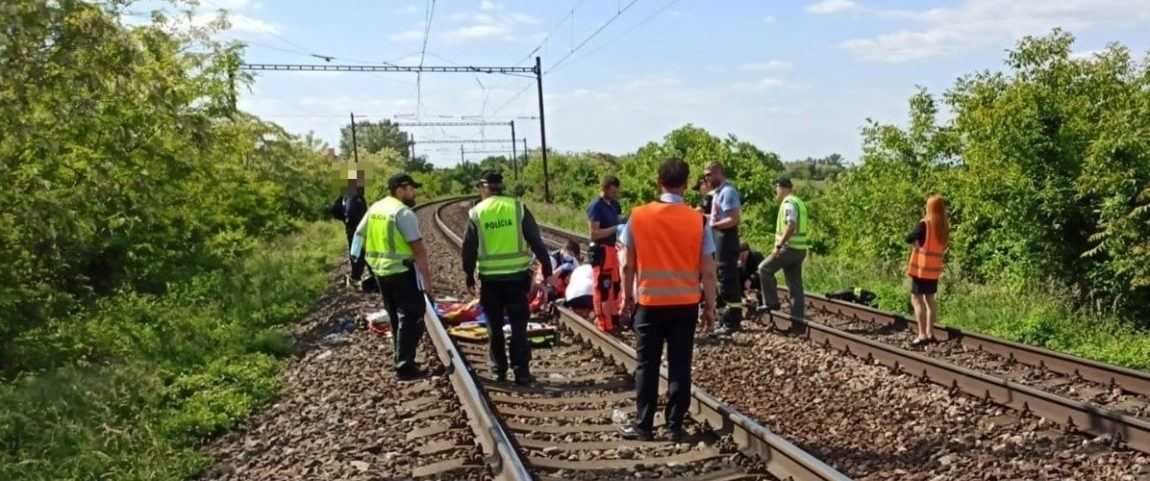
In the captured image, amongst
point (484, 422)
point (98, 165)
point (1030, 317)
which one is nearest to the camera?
point (484, 422)

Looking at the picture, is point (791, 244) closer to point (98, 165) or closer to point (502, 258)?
point (502, 258)

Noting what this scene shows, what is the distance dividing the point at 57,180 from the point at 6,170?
64.7 inches

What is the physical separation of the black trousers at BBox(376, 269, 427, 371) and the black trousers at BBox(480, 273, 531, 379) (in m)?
0.62

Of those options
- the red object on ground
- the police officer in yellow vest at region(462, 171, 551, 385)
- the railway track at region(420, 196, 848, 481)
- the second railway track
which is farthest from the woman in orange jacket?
the police officer in yellow vest at region(462, 171, 551, 385)

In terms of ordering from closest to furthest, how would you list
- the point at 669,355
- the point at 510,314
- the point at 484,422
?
the point at 484,422
the point at 669,355
the point at 510,314

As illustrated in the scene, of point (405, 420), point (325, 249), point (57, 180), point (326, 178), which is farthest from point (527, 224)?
point (326, 178)

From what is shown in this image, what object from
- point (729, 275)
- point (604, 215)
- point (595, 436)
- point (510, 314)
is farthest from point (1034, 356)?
point (510, 314)

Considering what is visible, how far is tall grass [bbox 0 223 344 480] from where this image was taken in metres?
6.87

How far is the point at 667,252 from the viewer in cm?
632

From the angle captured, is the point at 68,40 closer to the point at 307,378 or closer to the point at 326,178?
the point at 307,378

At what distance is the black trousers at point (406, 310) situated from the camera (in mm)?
Answer: 8422

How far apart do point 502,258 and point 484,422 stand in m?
2.21

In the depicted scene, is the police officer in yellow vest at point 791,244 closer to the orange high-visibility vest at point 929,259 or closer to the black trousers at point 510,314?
the orange high-visibility vest at point 929,259

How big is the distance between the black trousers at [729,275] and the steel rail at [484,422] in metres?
3.46
